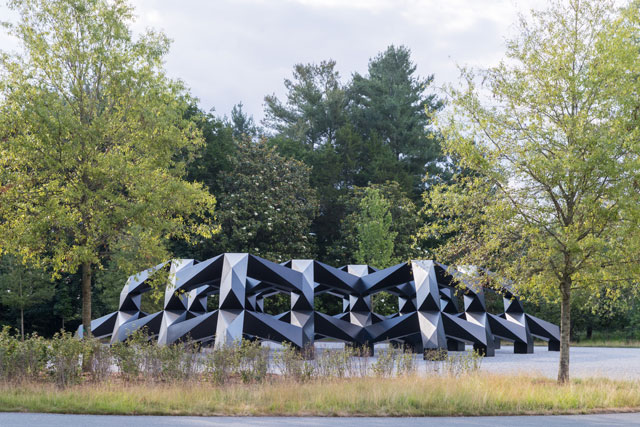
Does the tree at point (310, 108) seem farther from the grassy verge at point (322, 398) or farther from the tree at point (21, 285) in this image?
the grassy verge at point (322, 398)

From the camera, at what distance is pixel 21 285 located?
29.6 meters

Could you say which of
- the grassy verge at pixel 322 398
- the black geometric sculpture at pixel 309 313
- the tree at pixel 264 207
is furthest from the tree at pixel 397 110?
the grassy verge at pixel 322 398

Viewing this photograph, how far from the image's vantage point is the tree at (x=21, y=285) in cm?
2941

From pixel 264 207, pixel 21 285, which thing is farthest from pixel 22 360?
pixel 264 207

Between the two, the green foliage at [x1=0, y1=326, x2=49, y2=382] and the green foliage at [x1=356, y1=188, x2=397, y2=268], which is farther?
the green foliage at [x1=356, y1=188, x2=397, y2=268]

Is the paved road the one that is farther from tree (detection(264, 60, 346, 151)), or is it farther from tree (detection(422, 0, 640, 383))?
tree (detection(264, 60, 346, 151))

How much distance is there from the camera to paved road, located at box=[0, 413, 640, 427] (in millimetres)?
8711

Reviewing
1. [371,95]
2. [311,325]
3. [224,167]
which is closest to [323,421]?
[311,325]

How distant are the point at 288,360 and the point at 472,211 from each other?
16.0 feet

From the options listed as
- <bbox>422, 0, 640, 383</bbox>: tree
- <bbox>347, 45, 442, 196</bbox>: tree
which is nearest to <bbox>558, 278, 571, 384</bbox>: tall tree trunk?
<bbox>422, 0, 640, 383</bbox>: tree

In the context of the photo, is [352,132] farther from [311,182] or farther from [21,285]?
[21,285]

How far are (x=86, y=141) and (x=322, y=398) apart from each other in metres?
7.57

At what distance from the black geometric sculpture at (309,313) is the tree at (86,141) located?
12.6 feet

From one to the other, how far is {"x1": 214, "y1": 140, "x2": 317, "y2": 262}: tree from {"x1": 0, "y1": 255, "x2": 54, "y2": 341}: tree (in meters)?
9.05
